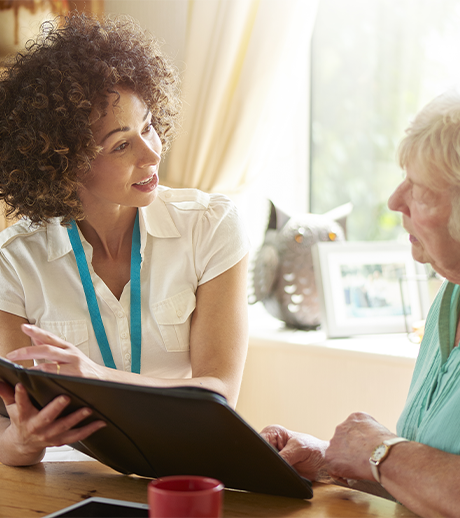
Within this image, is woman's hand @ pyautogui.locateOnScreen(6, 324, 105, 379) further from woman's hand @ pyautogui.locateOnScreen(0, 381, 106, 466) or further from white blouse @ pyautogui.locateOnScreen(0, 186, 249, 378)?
white blouse @ pyautogui.locateOnScreen(0, 186, 249, 378)

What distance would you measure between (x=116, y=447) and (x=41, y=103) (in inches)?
35.5

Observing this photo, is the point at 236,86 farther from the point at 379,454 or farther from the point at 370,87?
the point at 379,454

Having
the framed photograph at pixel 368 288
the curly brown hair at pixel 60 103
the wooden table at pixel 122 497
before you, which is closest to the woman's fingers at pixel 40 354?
the wooden table at pixel 122 497

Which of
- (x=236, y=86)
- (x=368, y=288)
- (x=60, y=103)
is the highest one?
(x=236, y=86)

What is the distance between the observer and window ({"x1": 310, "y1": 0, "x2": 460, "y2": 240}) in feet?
9.36

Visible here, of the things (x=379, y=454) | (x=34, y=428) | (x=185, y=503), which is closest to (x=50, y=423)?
(x=34, y=428)

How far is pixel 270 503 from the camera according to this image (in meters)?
0.92

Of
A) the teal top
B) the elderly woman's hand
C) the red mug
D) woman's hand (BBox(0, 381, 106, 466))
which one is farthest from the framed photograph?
the red mug

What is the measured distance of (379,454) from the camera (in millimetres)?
955

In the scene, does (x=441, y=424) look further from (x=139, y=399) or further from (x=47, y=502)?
(x=47, y=502)

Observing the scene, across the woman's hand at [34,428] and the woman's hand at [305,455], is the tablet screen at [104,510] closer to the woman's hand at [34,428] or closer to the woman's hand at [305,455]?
the woman's hand at [34,428]

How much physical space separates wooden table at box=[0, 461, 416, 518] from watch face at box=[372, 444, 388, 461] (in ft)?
0.21

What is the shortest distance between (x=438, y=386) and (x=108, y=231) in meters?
0.99

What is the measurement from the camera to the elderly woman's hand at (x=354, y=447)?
984 mm
